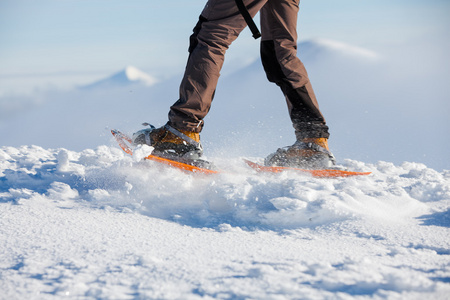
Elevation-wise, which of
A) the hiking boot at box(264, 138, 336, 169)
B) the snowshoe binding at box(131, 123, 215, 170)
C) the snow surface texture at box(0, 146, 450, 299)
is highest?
the hiking boot at box(264, 138, 336, 169)

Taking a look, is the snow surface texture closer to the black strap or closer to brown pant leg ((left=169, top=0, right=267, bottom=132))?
brown pant leg ((left=169, top=0, right=267, bottom=132))

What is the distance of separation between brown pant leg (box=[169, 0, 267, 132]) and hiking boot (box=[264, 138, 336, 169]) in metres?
0.86

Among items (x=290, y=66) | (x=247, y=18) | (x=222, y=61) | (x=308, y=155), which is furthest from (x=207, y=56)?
(x=308, y=155)

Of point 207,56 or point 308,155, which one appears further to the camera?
point 308,155

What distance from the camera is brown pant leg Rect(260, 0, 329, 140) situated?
2.91 meters

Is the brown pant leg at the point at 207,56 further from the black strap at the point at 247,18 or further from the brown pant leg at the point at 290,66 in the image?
the brown pant leg at the point at 290,66

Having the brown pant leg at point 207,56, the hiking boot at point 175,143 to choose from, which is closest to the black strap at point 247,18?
the brown pant leg at point 207,56

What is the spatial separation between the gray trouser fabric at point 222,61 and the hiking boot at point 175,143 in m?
0.05

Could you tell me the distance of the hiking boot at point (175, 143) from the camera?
8.34 ft

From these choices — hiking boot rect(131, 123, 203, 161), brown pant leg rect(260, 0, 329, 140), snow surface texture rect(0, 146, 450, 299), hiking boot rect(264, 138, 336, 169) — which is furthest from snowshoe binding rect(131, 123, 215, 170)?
brown pant leg rect(260, 0, 329, 140)

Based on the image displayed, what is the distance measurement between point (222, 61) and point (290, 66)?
660 millimetres

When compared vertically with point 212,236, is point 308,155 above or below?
above

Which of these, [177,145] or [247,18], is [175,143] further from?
[247,18]

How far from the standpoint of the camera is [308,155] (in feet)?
→ 9.66
